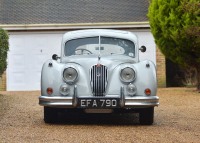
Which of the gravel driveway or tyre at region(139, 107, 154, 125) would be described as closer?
the gravel driveway

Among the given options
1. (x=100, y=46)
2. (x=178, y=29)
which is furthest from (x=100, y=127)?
(x=178, y=29)

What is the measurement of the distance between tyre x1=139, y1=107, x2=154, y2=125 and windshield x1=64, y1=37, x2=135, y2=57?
4.50 feet

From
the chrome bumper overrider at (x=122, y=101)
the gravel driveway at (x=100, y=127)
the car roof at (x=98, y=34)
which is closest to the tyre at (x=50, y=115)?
the gravel driveway at (x=100, y=127)

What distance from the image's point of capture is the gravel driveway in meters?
9.05

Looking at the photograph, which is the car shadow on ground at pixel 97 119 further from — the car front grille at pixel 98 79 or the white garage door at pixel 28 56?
the white garage door at pixel 28 56

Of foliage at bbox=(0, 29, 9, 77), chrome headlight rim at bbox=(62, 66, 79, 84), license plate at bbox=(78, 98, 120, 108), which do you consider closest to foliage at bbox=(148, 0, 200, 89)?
foliage at bbox=(0, 29, 9, 77)

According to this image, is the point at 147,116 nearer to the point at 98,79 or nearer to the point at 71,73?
the point at 98,79

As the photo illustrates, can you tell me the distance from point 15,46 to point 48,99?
11911 mm

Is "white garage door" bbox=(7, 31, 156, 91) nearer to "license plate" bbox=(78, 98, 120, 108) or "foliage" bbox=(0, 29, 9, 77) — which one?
"foliage" bbox=(0, 29, 9, 77)

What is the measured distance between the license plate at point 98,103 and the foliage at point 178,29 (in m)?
7.36

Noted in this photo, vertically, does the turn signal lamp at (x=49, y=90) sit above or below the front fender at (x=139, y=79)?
below

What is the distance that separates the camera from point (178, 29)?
18047 millimetres

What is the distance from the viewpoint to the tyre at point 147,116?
35.0ft

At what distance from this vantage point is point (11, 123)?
1097 cm
